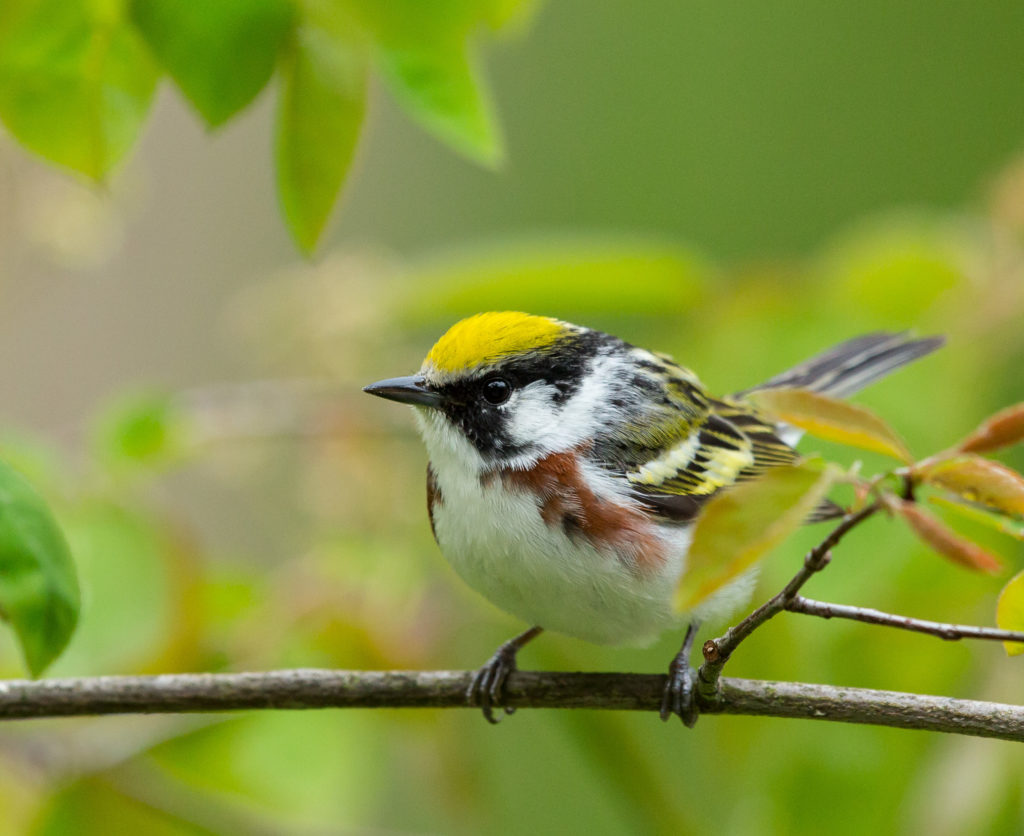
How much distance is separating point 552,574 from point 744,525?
3.16 ft

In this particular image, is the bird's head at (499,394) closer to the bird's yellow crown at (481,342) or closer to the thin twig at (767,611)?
the bird's yellow crown at (481,342)

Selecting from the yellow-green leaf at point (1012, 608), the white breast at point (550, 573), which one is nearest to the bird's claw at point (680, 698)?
the white breast at point (550, 573)

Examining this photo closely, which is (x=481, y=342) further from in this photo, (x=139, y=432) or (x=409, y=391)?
(x=139, y=432)

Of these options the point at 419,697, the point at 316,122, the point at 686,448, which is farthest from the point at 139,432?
the point at 686,448

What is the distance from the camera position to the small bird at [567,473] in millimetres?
1901

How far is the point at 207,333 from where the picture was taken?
4906 mm

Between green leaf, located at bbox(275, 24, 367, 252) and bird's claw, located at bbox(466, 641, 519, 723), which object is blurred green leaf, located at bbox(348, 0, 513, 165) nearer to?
green leaf, located at bbox(275, 24, 367, 252)

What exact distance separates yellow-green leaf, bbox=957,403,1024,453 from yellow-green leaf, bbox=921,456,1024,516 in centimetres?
8

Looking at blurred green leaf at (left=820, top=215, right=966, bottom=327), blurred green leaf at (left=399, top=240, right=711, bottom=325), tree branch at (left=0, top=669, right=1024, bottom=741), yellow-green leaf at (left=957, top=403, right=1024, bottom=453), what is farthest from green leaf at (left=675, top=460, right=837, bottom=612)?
blurred green leaf at (left=820, top=215, right=966, bottom=327)

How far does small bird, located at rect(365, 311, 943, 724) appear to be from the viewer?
1.90m

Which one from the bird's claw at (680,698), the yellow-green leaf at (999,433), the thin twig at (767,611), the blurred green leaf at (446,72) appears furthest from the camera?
the bird's claw at (680,698)

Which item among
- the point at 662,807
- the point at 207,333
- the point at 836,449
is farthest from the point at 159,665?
the point at 207,333

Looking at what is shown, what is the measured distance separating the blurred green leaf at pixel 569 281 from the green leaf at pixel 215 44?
0.83 m

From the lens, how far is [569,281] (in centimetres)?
215
